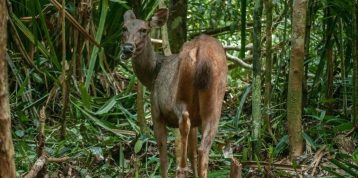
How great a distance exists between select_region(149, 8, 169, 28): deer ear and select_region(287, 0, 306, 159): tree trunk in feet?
4.03

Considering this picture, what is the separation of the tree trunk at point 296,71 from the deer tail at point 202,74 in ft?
4.08

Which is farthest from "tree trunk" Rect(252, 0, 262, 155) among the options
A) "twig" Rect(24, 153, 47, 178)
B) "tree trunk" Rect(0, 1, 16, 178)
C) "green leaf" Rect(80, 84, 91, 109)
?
"tree trunk" Rect(0, 1, 16, 178)

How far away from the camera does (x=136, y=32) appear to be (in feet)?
22.9

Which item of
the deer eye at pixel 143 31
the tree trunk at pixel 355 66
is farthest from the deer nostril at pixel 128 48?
the tree trunk at pixel 355 66

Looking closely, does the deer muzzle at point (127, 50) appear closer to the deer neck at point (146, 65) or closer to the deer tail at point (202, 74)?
the deer neck at point (146, 65)

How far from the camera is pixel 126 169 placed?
7055 millimetres

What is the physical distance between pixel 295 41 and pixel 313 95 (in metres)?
2.11

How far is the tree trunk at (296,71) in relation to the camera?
22.1 ft

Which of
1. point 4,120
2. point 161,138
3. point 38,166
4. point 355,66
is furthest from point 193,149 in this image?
point 4,120

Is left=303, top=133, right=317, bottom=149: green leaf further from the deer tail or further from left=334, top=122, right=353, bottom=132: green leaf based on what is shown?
the deer tail

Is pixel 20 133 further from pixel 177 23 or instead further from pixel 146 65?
pixel 177 23

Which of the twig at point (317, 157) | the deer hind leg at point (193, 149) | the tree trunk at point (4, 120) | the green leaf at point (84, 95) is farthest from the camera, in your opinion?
the green leaf at point (84, 95)

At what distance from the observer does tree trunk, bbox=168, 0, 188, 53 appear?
25.0ft

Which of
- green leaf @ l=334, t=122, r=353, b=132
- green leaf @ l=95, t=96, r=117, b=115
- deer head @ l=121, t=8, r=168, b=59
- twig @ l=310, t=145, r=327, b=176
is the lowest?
twig @ l=310, t=145, r=327, b=176
